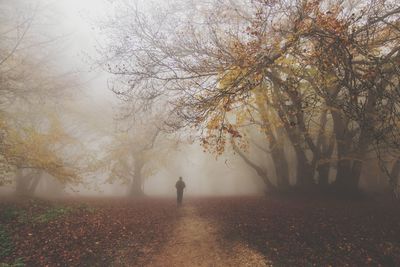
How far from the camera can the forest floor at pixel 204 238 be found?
23.3 ft

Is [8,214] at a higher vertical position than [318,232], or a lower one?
higher

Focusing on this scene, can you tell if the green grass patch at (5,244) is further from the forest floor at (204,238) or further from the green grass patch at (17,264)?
the green grass patch at (17,264)

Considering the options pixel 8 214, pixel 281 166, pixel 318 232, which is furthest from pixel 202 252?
pixel 281 166

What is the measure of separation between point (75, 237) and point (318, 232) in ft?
22.4

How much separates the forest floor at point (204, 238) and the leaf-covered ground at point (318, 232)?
0.02 meters

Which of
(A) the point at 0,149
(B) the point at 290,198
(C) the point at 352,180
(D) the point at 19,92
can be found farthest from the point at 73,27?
(C) the point at 352,180

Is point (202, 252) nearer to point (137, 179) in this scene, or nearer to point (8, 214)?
point (8, 214)

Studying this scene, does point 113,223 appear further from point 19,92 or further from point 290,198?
point 290,198

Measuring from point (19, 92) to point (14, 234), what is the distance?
17.8ft

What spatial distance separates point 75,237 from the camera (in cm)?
807

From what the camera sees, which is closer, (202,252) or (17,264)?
(17,264)

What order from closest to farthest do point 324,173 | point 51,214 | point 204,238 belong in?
1. point 204,238
2. point 51,214
3. point 324,173

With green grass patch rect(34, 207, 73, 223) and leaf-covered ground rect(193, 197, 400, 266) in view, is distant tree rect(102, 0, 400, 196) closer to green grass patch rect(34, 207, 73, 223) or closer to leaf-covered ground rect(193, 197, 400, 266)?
leaf-covered ground rect(193, 197, 400, 266)

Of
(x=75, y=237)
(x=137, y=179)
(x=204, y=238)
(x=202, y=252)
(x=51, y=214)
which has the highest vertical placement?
(x=137, y=179)
